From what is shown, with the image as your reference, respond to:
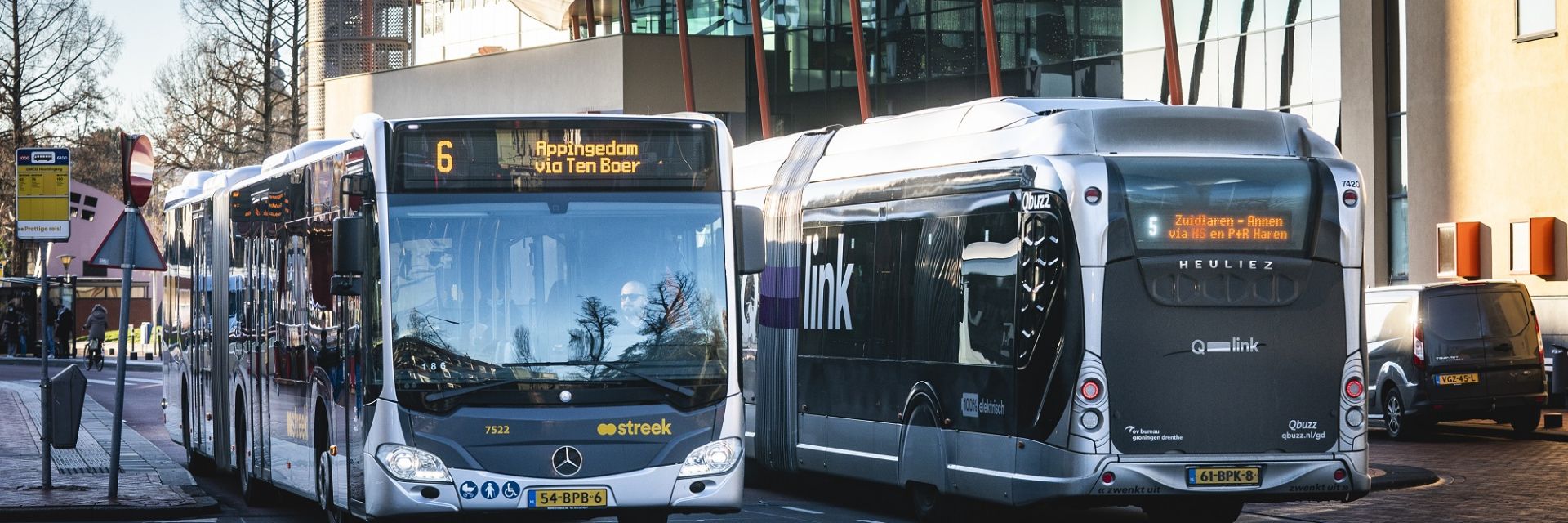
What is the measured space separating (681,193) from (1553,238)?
2064 cm

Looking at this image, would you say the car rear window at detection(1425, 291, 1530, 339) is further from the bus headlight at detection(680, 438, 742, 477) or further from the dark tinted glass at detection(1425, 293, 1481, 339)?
the bus headlight at detection(680, 438, 742, 477)

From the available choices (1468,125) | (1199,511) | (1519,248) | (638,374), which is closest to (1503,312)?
(1519,248)

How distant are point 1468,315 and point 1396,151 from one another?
10681mm

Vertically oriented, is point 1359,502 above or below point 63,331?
below

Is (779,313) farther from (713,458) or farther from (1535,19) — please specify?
(1535,19)

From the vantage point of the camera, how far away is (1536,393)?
75.5ft

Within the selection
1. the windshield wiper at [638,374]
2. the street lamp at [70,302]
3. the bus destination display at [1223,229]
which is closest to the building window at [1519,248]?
the bus destination display at [1223,229]

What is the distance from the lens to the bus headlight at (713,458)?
11.8 m

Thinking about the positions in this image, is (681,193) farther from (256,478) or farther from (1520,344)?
A: (1520,344)

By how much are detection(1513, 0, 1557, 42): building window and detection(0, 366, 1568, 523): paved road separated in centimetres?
951

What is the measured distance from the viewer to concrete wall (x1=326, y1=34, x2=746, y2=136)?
4666 centimetres

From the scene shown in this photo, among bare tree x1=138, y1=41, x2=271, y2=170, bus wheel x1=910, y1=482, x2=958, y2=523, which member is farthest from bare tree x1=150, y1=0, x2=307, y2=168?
bus wheel x1=910, y1=482, x2=958, y2=523

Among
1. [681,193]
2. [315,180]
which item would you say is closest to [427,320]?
[681,193]

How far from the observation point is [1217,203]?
41.3ft
